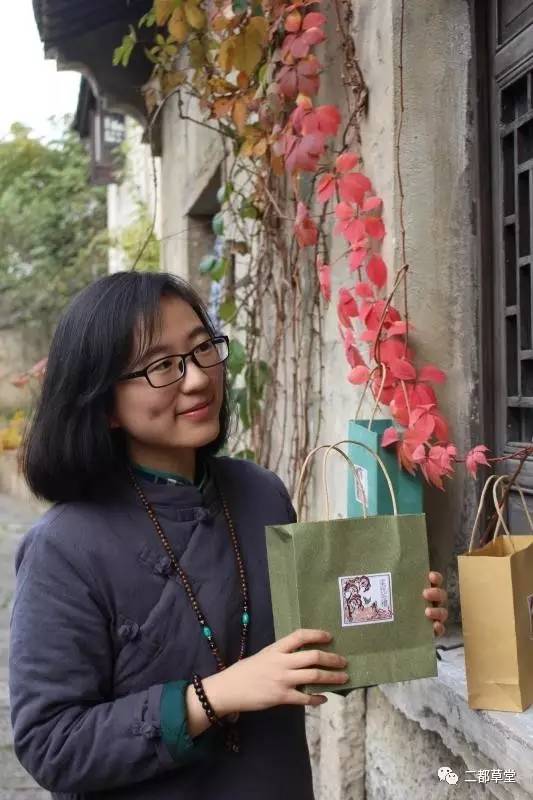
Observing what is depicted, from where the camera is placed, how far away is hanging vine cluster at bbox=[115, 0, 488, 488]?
1925mm

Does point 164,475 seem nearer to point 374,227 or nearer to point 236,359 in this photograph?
point 374,227

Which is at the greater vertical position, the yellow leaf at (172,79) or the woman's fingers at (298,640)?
the yellow leaf at (172,79)

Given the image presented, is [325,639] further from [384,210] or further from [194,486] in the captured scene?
[384,210]

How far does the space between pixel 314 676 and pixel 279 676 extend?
47 mm

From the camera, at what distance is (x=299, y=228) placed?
239cm

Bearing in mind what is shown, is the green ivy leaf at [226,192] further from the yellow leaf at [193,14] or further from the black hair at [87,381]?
the black hair at [87,381]

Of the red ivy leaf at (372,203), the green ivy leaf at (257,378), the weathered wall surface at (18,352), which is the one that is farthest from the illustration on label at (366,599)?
the weathered wall surface at (18,352)

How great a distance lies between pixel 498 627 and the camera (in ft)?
4.59

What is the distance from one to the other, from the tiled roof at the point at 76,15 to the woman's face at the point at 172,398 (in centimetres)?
373

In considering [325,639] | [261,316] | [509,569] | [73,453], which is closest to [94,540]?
[73,453]

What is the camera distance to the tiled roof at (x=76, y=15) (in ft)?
15.2

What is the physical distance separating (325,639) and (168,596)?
0.26 m

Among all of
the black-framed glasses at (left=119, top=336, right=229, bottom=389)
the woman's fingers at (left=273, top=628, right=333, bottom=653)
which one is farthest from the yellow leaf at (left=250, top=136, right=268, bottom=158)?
the woman's fingers at (left=273, top=628, right=333, bottom=653)

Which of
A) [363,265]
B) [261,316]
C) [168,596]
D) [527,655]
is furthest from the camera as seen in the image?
[261,316]
